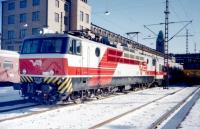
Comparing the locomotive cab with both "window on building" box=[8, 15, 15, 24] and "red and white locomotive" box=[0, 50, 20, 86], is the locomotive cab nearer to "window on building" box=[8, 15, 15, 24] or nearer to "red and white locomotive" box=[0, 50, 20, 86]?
"red and white locomotive" box=[0, 50, 20, 86]

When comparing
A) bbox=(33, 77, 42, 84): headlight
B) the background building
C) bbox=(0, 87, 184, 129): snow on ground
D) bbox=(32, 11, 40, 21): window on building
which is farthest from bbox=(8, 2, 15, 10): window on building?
bbox=(0, 87, 184, 129): snow on ground

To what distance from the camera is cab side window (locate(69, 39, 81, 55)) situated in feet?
45.6

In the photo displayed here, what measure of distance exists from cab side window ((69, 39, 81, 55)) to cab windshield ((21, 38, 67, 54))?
1.14 ft

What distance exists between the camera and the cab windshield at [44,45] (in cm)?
1373

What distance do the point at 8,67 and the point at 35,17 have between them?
31187mm

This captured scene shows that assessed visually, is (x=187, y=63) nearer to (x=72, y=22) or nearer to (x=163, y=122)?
(x=72, y=22)

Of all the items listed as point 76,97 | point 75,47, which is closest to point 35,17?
point 76,97

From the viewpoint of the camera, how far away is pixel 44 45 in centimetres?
1413

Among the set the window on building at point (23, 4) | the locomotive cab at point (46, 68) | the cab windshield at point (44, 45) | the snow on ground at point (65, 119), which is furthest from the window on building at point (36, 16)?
the snow on ground at point (65, 119)

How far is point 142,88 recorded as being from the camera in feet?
91.6

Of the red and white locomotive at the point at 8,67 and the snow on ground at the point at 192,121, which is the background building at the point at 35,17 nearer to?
the red and white locomotive at the point at 8,67

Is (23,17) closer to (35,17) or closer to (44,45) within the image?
(35,17)

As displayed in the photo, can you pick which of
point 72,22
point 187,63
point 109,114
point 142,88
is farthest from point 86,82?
point 72,22

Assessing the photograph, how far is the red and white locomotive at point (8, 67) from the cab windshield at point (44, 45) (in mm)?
13214
